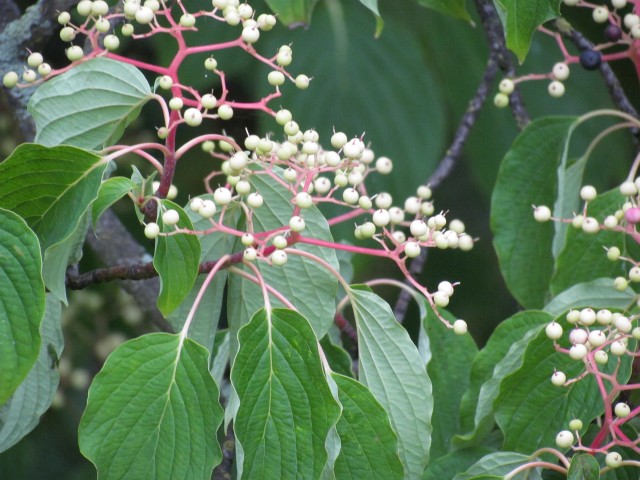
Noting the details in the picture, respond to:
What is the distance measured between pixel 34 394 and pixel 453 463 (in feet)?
1.84

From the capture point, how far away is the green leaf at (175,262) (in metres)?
1.01

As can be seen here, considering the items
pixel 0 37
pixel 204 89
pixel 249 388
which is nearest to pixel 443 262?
pixel 204 89

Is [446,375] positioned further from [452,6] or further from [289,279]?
[452,6]

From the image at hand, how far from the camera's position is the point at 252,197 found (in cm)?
103

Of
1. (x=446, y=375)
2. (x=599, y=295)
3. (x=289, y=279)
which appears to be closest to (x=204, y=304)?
(x=289, y=279)

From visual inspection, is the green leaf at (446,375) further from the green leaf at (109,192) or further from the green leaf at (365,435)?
the green leaf at (109,192)

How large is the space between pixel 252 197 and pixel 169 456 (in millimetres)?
294

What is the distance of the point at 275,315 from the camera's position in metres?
1.03

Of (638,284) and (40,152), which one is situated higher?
(40,152)

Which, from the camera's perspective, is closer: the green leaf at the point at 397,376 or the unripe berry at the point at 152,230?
the unripe berry at the point at 152,230

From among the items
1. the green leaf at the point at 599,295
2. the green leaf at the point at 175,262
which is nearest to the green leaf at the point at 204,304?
the green leaf at the point at 175,262

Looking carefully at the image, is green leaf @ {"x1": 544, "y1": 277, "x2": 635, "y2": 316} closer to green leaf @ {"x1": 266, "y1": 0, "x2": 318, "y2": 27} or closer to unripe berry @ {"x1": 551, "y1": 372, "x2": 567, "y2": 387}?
unripe berry @ {"x1": 551, "y1": 372, "x2": 567, "y2": 387}

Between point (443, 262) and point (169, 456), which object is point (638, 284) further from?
point (443, 262)

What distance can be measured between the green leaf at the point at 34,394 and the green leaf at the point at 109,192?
25 cm
